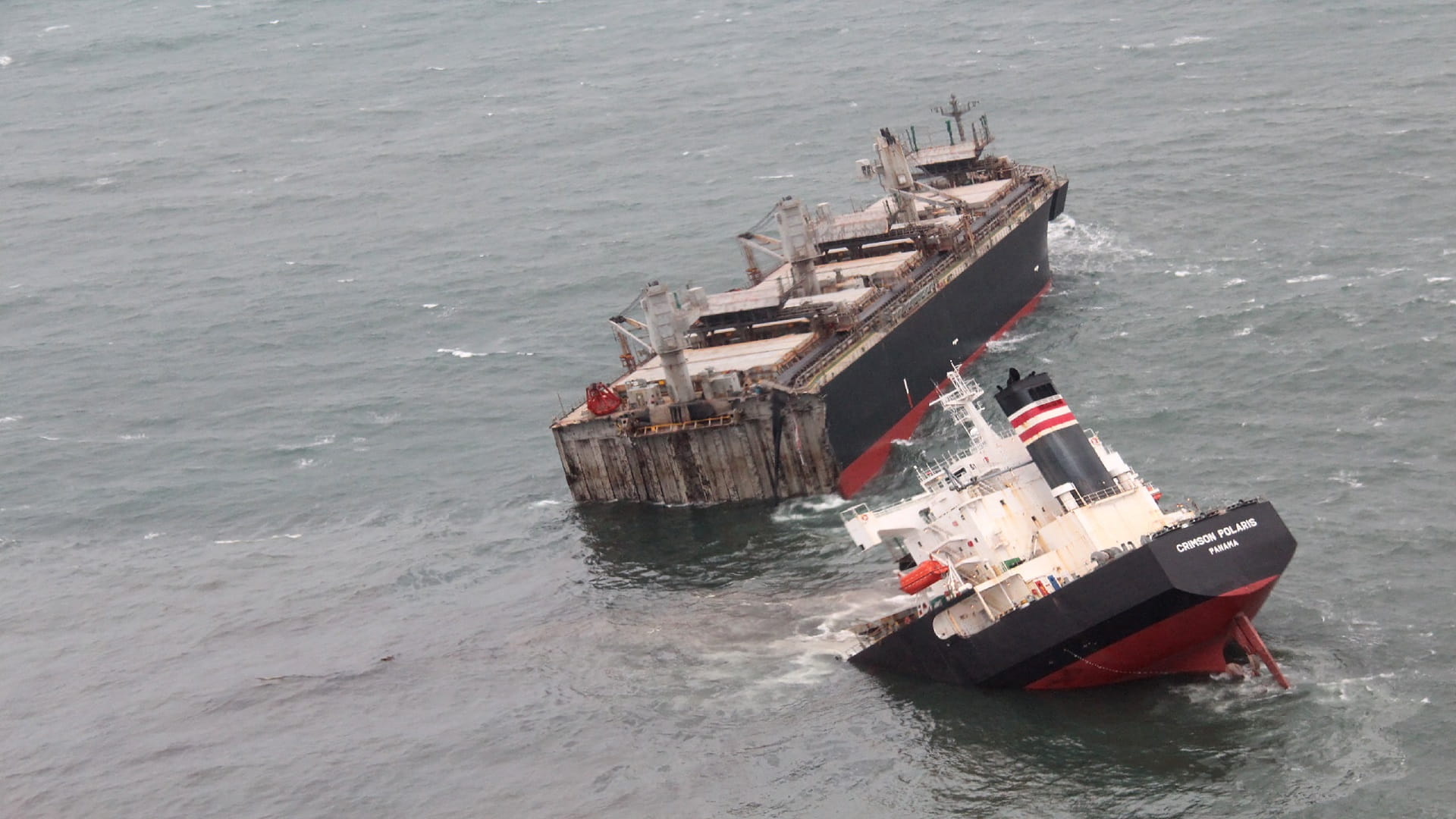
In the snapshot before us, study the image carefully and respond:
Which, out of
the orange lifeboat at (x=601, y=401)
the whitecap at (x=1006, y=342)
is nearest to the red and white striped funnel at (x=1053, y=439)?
the orange lifeboat at (x=601, y=401)

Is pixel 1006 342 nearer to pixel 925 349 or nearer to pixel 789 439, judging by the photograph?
pixel 925 349

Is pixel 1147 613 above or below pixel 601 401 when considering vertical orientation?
below

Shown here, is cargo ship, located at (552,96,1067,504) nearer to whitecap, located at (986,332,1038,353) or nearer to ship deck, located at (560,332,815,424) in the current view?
ship deck, located at (560,332,815,424)

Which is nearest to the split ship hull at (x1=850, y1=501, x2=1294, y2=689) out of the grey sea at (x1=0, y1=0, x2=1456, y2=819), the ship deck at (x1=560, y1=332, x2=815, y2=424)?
the grey sea at (x1=0, y1=0, x2=1456, y2=819)

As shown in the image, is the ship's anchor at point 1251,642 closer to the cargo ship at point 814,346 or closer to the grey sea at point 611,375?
the grey sea at point 611,375

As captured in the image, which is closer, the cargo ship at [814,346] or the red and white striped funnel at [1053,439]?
the red and white striped funnel at [1053,439]

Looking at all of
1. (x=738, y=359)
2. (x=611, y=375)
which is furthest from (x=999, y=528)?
(x=611, y=375)
